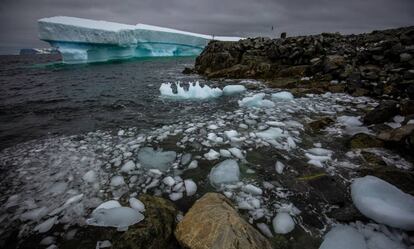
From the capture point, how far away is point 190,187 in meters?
2.05

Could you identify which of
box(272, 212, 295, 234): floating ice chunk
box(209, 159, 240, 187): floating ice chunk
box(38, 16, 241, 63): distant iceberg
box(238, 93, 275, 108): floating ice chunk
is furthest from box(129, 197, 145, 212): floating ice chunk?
box(38, 16, 241, 63): distant iceberg

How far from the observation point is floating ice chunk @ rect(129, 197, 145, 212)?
168 centimetres

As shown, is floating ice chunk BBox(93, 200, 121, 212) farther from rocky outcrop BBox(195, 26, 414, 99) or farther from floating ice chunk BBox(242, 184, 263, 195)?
rocky outcrop BBox(195, 26, 414, 99)

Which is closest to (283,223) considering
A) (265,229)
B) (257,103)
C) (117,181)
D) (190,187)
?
(265,229)

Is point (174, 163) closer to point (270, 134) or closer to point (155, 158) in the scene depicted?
point (155, 158)

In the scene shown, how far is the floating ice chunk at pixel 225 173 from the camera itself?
210cm

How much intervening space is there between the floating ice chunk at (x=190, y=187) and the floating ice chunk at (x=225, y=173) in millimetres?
181

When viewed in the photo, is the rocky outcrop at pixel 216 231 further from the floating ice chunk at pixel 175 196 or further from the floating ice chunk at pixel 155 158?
the floating ice chunk at pixel 155 158

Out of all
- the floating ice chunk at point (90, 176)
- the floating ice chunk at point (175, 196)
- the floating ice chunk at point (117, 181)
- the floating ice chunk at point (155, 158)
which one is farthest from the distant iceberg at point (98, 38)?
the floating ice chunk at point (175, 196)

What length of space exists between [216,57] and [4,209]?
10360 millimetres

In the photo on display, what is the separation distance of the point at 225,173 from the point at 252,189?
0.34 meters

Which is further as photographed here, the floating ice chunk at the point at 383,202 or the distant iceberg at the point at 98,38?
the distant iceberg at the point at 98,38

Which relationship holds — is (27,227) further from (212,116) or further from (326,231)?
(212,116)

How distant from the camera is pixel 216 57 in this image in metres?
11.0
